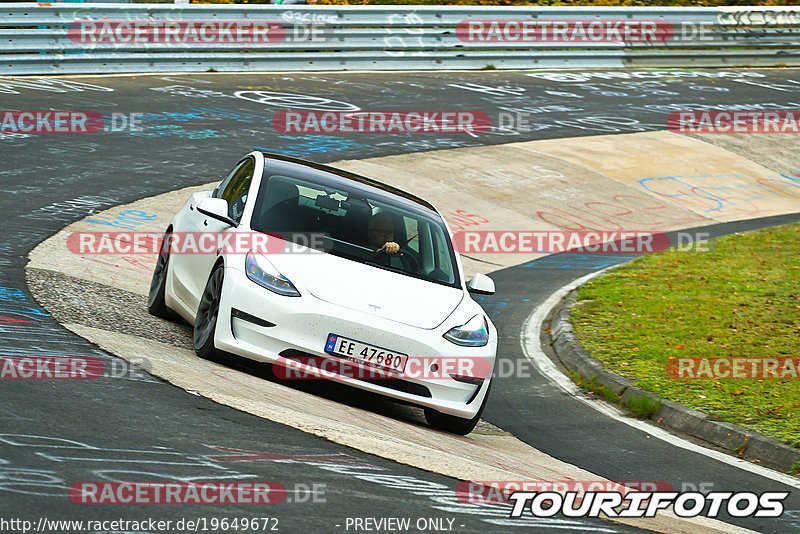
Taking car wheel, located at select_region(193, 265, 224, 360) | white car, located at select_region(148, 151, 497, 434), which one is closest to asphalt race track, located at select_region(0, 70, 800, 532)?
car wheel, located at select_region(193, 265, 224, 360)

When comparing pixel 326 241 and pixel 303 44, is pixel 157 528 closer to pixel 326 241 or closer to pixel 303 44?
pixel 326 241

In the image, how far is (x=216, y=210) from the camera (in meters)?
7.84

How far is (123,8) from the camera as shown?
20.6 m

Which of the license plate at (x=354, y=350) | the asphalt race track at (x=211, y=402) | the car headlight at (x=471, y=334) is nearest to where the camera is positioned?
the asphalt race track at (x=211, y=402)

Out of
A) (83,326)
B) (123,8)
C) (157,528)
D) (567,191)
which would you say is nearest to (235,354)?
(83,326)

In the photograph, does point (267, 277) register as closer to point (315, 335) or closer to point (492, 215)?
point (315, 335)

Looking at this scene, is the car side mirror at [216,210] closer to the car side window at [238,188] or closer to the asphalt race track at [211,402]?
the car side window at [238,188]

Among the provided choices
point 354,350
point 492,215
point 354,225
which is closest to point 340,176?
point 354,225

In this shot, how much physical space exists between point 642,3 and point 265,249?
27235 millimetres

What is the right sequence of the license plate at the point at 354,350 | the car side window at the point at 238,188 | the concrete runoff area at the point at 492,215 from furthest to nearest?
the car side window at the point at 238,188 → the license plate at the point at 354,350 → the concrete runoff area at the point at 492,215

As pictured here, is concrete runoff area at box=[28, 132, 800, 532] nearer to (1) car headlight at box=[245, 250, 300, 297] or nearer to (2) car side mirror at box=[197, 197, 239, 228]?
(1) car headlight at box=[245, 250, 300, 297]

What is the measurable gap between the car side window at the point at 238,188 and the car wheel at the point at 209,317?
0.68 metres

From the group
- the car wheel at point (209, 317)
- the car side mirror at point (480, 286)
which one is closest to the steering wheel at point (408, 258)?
the car side mirror at point (480, 286)

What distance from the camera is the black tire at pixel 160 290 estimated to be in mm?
8729
